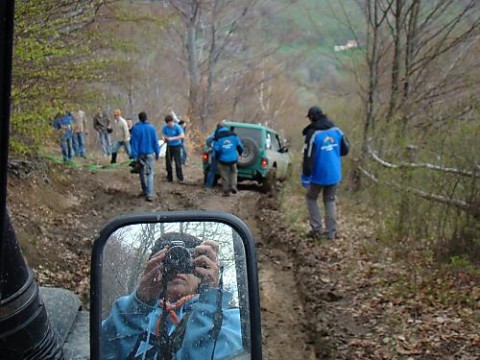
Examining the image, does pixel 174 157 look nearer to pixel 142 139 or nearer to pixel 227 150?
pixel 227 150

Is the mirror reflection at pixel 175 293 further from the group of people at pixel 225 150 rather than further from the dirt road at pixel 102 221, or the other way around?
the group of people at pixel 225 150

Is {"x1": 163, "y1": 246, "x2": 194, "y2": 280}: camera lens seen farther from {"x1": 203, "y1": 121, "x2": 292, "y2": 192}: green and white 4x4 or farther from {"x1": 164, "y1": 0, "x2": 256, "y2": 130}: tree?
{"x1": 164, "y1": 0, "x2": 256, "y2": 130}: tree

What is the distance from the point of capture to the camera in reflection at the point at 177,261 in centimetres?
200

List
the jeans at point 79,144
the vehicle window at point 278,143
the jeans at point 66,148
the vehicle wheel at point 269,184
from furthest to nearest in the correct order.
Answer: the jeans at point 79,144 → the vehicle window at point 278,143 → the vehicle wheel at point 269,184 → the jeans at point 66,148

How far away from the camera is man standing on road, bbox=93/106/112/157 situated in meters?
18.0

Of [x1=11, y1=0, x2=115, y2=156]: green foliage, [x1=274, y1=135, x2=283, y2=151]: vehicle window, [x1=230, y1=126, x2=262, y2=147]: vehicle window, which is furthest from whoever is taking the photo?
[x1=274, y1=135, x2=283, y2=151]: vehicle window

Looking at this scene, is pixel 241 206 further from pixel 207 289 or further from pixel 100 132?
pixel 207 289

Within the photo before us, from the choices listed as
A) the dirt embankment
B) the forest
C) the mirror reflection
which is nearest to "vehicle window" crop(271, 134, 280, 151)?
the forest

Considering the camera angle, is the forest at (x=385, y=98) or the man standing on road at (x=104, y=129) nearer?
the forest at (x=385, y=98)

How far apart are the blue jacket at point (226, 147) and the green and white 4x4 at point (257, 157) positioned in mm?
1326

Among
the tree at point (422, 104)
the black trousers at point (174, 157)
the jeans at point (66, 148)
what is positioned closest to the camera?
the tree at point (422, 104)

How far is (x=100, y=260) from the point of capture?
200 centimetres

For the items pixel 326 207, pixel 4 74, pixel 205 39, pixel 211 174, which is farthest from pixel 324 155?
pixel 205 39

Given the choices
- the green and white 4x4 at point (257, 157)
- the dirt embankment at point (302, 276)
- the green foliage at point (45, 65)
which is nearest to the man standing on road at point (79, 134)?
the dirt embankment at point (302, 276)
